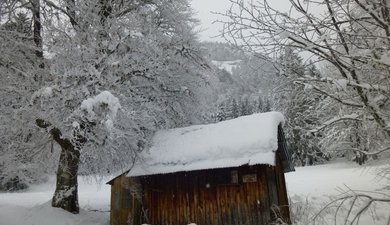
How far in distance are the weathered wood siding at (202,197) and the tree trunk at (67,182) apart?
1489 mm

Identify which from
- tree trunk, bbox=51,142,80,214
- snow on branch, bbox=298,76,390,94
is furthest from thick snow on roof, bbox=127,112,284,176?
snow on branch, bbox=298,76,390,94

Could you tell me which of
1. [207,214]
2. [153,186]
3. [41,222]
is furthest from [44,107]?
[207,214]

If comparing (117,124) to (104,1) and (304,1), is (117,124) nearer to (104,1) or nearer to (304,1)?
(104,1)

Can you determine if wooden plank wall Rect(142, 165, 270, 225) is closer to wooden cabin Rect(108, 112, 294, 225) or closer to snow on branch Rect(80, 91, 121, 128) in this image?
wooden cabin Rect(108, 112, 294, 225)

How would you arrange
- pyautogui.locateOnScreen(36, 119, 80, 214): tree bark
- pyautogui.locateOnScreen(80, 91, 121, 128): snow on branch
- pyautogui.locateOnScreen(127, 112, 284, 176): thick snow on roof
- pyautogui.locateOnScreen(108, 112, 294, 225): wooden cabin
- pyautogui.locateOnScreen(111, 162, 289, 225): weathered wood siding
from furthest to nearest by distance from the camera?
pyautogui.locateOnScreen(36, 119, 80, 214): tree bark
pyautogui.locateOnScreen(111, 162, 289, 225): weathered wood siding
pyautogui.locateOnScreen(108, 112, 294, 225): wooden cabin
pyautogui.locateOnScreen(127, 112, 284, 176): thick snow on roof
pyautogui.locateOnScreen(80, 91, 121, 128): snow on branch

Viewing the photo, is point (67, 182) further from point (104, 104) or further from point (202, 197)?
point (202, 197)

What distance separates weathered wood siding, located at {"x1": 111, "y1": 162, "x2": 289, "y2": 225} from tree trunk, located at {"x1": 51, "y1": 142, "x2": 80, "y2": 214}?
1.49 meters

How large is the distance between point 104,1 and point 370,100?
12.1m

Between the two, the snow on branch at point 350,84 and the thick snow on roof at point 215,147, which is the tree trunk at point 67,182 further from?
the snow on branch at point 350,84

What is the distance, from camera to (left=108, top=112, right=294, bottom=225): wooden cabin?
11.5 meters

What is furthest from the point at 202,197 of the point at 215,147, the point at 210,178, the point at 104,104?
the point at 104,104

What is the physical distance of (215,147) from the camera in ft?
40.3

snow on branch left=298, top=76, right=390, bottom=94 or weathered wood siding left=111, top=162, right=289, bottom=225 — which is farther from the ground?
snow on branch left=298, top=76, right=390, bottom=94

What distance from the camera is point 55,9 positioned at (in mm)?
14125
